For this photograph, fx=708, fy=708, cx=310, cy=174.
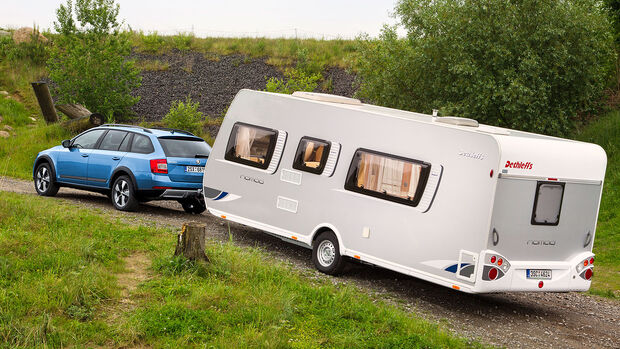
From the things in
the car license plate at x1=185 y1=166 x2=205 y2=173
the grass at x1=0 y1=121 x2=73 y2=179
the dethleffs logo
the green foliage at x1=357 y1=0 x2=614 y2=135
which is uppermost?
the green foliage at x1=357 y1=0 x2=614 y2=135

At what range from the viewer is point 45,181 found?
15.6 m

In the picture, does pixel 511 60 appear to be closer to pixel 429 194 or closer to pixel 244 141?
pixel 244 141

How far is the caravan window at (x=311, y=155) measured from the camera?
11.1m

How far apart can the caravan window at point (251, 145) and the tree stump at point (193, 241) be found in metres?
3.07

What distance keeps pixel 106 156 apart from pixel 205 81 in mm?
19247

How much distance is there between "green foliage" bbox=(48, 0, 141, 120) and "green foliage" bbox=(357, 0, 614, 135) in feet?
37.2

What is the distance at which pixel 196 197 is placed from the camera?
14.0m

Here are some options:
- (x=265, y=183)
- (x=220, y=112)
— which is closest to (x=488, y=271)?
(x=265, y=183)

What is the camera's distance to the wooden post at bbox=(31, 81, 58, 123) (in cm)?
2531

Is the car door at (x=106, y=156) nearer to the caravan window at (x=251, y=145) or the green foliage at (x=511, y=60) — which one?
the caravan window at (x=251, y=145)

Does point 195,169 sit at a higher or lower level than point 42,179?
higher

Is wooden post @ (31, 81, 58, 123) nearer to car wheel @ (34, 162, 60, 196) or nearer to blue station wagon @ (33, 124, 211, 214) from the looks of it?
car wheel @ (34, 162, 60, 196)

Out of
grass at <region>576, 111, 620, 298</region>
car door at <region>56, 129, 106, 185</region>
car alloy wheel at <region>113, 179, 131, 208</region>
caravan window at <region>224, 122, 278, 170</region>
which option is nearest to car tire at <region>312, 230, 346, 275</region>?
caravan window at <region>224, 122, 278, 170</region>

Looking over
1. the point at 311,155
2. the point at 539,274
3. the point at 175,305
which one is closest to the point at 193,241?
the point at 175,305
